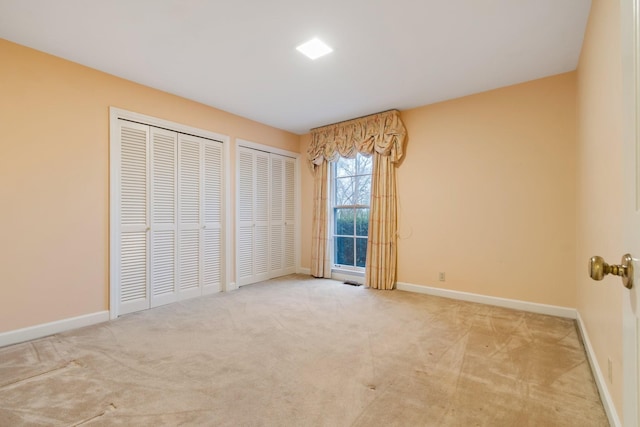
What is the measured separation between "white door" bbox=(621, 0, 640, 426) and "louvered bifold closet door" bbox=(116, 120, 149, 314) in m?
3.80

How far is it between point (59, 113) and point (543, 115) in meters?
4.93

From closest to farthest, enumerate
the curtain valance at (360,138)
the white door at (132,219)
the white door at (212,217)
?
the white door at (132,219), the white door at (212,217), the curtain valance at (360,138)

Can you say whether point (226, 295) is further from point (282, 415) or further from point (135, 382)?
point (282, 415)

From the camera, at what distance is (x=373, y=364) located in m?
2.11

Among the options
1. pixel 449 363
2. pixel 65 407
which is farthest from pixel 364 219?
pixel 65 407

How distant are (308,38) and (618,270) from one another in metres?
2.54

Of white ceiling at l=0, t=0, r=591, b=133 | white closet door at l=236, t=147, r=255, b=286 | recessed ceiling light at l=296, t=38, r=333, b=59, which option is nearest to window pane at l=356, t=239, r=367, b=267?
white closet door at l=236, t=147, r=255, b=286

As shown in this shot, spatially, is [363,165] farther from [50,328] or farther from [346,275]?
[50,328]

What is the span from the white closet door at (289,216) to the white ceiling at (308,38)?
1846mm

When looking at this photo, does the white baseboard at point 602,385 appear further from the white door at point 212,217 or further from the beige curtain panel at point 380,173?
the white door at point 212,217

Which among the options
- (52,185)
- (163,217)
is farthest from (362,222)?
(52,185)

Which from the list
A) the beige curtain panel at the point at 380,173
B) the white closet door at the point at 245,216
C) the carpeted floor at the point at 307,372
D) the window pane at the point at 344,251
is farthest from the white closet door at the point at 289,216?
the carpeted floor at the point at 307,372

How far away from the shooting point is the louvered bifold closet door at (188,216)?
372cm

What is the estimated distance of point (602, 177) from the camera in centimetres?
179
